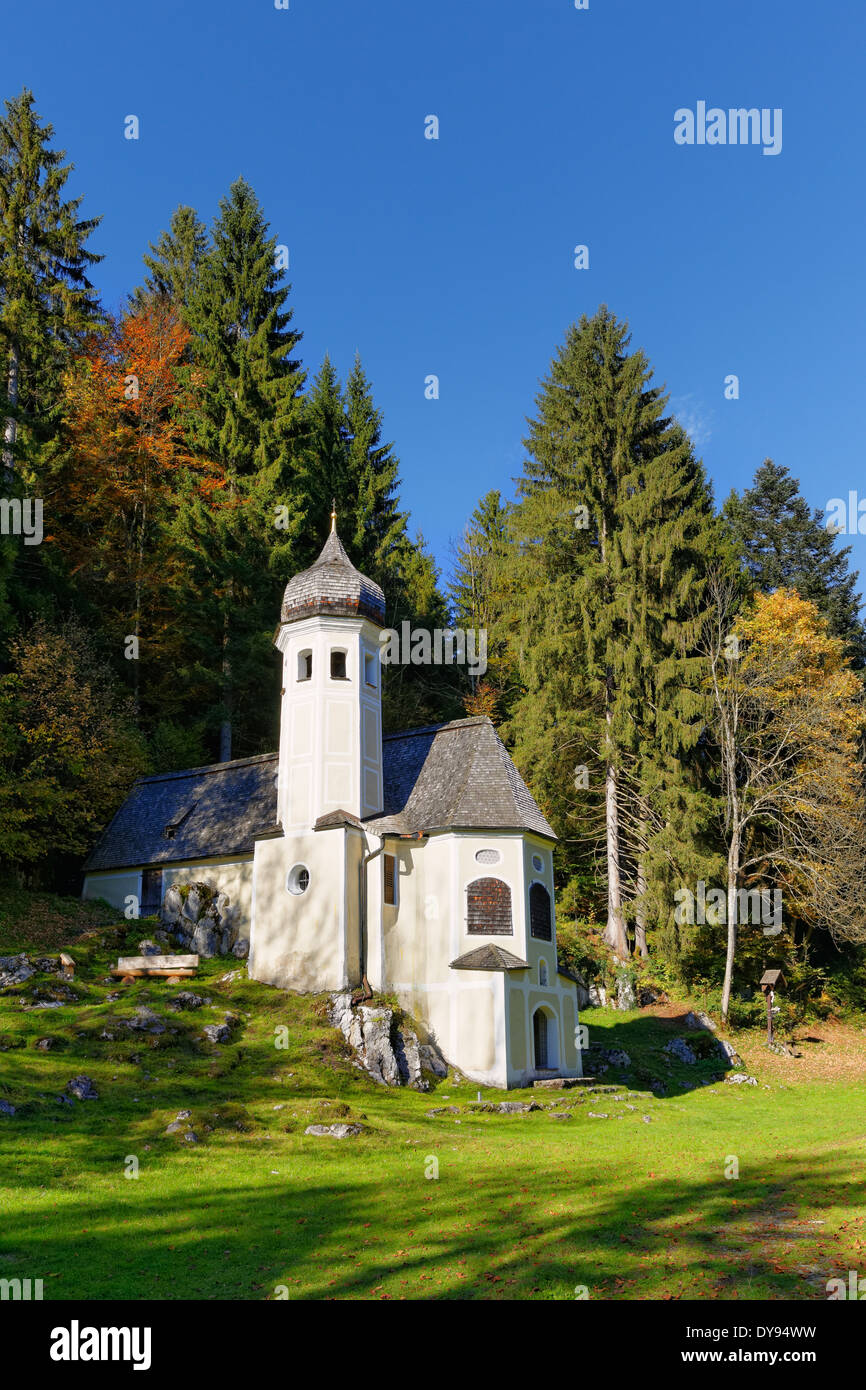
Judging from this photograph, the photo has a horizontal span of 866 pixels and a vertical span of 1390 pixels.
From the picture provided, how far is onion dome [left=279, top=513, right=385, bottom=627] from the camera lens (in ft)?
97.2

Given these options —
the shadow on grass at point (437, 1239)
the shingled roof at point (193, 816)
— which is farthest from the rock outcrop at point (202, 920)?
the shadow on grass at point (437, 1239)

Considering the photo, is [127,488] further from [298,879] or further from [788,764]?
[788,764]

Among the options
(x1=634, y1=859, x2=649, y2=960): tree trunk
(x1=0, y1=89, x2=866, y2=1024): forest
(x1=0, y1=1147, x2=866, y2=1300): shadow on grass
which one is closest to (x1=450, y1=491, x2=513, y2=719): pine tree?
(x1=0, y1=89, x2=866, y2=1024): forest

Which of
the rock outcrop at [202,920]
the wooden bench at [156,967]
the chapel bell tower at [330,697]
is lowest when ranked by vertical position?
the wooden bench at [156,967]

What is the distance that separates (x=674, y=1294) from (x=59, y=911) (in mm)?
25661

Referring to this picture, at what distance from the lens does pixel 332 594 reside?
2977cm

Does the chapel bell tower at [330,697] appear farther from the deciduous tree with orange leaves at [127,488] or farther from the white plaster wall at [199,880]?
the deciduous tree with orange leaves at [127,488]

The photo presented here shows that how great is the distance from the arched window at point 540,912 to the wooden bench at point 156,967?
8676mm

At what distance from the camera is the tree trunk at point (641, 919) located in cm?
3375

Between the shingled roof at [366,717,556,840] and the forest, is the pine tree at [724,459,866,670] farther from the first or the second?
the shingled roof at [366,717,556,840]

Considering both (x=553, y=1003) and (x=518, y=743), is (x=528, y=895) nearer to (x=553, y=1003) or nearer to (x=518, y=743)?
(x=553, y=1003)

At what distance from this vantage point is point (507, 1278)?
31.0 ft

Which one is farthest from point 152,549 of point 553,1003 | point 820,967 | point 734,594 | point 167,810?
point 820,967

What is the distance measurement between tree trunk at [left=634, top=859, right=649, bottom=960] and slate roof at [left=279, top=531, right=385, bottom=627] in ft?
39.3
